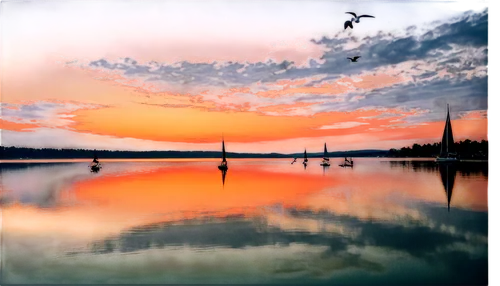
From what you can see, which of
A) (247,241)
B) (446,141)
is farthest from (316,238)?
(446,141)

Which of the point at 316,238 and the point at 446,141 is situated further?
the point at 446,141

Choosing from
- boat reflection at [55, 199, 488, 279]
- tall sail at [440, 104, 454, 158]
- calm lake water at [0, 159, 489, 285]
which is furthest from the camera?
tall sail at [440, 104, 454, 158]

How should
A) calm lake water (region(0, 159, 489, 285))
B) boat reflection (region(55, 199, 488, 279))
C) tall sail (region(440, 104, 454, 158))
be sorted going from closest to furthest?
calm lake water (region(0, 159, 489, 285)) < boat reflection (region(55, 199, 488, 279)) < tall sail (region(440, 104, 454, 158))

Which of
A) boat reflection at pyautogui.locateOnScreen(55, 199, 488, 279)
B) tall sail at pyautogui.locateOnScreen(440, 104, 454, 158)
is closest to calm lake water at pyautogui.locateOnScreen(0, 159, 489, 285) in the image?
boat reflection at pyautogui.locateOnScreen(55, 199, 488, 279)

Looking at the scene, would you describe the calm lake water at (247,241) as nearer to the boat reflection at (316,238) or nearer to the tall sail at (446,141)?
the boat reflection at (316,238)

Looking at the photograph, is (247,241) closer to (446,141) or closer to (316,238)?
(316,238)

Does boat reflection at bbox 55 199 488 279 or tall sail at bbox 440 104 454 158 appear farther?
tall sail at bbox 440 104 454 158

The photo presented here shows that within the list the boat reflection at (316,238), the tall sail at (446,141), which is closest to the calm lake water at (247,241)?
the boat reflection at (316,238)

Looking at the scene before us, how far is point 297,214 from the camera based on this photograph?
16.4m

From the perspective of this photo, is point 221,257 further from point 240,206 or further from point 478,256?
point 240,206

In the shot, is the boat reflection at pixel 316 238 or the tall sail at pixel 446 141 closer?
the boat reflection at pixel 316 238

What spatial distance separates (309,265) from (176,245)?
3696 mm

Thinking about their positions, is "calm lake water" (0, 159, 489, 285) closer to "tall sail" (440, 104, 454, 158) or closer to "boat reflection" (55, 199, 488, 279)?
"boat reflection" (55, 199, 488, 279)

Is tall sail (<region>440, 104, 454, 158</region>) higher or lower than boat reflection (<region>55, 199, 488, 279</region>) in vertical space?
higher
